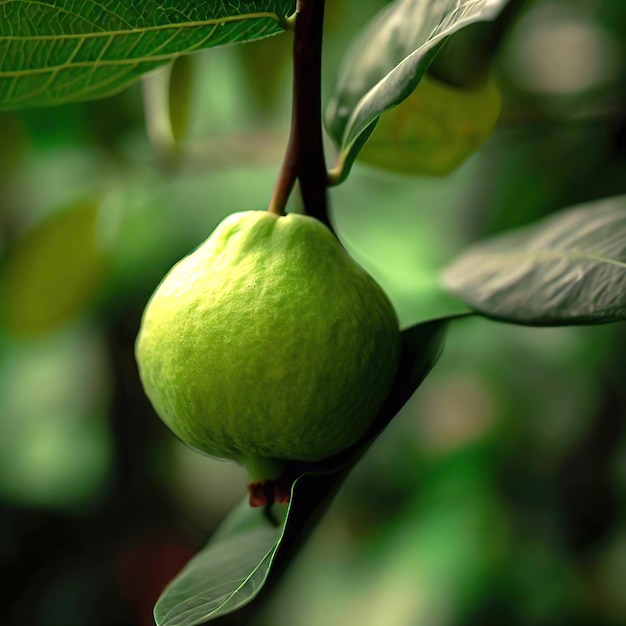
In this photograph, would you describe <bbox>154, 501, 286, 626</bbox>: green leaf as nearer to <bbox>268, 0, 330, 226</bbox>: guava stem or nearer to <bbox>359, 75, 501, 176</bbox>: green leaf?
<bbox>268, 0, 330, 226</bbox>: guava stem

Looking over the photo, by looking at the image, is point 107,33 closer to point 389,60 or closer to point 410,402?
point 389,60

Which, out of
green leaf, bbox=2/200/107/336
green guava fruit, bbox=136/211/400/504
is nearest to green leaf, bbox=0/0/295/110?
green guava fruit, bbox=136/211/400/504

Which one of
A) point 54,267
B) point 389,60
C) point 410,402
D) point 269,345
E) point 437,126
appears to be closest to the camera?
point 269,345

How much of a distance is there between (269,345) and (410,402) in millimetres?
881

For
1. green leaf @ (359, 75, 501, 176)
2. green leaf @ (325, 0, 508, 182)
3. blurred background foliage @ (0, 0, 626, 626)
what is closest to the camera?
green leaf @ (325, 0, 508, 182)

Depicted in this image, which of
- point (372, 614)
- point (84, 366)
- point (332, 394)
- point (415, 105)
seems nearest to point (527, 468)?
point (372, 614)

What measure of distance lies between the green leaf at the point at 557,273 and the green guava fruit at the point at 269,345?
0.09 m

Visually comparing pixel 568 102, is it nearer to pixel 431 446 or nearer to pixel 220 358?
pixel 431 446

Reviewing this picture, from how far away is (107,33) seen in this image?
42 cm

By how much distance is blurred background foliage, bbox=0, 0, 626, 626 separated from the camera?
998 millimetres

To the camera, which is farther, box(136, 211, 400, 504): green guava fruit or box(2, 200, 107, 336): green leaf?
box(2, 200, 107, 336): green leaf

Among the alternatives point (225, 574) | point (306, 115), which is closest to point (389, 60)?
point (306, 115)

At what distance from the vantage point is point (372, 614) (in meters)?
1.11

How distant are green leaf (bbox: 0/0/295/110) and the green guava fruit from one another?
0.11 metres
